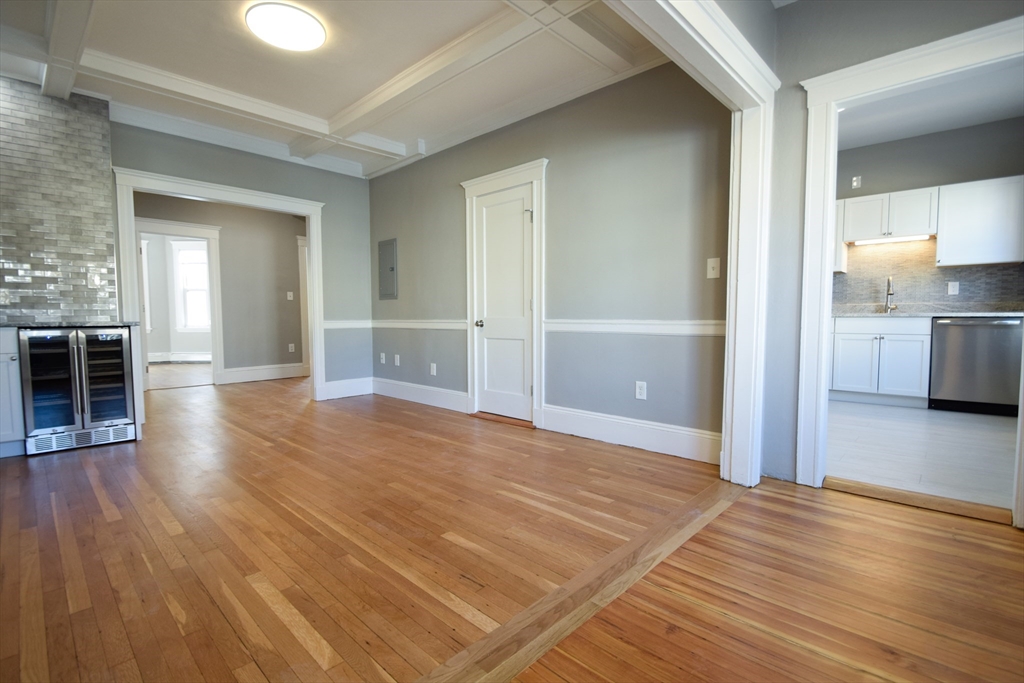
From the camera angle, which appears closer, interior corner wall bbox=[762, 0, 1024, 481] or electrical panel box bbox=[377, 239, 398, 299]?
interior corner wall bbox=[762, 0, 1024, 481]

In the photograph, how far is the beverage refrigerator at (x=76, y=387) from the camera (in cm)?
306

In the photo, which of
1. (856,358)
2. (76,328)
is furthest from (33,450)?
(856,358)

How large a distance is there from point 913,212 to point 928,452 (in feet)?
9.45

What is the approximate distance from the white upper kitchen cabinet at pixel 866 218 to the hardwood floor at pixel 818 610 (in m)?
3.79

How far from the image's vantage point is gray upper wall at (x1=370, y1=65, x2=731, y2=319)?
2.69 metres

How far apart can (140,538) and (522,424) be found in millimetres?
2495

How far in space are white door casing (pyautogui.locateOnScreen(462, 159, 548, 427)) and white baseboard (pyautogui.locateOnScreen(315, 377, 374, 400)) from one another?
71.7 inches

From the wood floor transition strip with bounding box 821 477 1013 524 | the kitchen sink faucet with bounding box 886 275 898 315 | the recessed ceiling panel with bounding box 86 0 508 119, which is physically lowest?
the wood floor transition strip with bounding box 821 477 1013 524

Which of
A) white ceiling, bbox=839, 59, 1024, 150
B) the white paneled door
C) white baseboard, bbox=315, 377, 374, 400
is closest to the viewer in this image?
white ceiling, bbox=839, 59, 1024, 150

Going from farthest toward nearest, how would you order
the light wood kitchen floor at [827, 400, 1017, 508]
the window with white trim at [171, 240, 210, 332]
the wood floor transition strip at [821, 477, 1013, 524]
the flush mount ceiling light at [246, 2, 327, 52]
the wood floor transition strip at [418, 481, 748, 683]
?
1. the window with white trim at [171, 240, 210, 332]
2. the flush mount ceiling light at [246, 2, 327, 52]
3. the light wood kitchen floor at [827, 400, 1017, 508]
4. the wood floor transition strip at [821, 477, 1013, 524]
5. the wood floor transition strip at [418, 481, 748, 683]

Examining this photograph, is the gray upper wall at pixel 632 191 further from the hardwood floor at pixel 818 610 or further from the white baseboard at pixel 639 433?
the hardwood floor at pixel 818 610

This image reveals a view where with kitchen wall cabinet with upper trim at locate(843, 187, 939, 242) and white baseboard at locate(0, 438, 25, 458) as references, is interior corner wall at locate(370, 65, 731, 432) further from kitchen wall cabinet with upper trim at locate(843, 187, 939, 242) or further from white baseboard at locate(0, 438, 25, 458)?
white baseboard at locate(0, 438, 25, 458)

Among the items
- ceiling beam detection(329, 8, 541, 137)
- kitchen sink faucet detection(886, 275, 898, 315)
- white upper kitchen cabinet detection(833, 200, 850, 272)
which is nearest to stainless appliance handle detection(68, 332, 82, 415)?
ceiling beam detection(329, 8, 541, 137)

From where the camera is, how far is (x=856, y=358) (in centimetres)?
467
